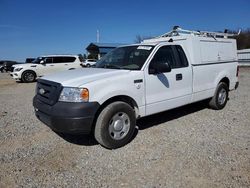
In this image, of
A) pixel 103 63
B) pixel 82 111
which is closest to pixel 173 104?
pixel 103 63

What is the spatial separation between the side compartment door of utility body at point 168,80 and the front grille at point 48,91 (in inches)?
66.4

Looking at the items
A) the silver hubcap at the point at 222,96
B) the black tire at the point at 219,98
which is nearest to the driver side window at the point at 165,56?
the black tire at the point at 219,98

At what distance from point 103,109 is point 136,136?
3.78 ft

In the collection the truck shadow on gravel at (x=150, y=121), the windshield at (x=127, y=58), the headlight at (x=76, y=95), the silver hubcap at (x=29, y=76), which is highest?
the windshield at (x=127, y=58)

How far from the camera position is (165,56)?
5336 millimetres

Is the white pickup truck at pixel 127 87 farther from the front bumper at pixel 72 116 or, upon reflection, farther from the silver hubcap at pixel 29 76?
the silver hubcap at pixel 29 76

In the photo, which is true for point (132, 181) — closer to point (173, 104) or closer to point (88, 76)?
point (88, 76)

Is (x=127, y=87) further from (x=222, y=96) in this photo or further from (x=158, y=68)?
(x=222, y=96)

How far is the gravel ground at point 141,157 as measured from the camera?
3387 millimetres

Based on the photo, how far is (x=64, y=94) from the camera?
158 inches

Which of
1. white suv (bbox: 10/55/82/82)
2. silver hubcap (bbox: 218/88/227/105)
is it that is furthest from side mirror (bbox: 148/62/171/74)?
white suv (bbox: 10/55/82/82)

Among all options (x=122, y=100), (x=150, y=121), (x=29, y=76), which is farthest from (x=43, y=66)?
(x=122, y=100)

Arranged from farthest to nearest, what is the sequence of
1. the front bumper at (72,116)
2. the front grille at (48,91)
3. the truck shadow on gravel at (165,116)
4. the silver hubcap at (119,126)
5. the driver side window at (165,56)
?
1. the truck shadow on gravel at (165,116)
2. the driver side window at (165,56)
3. the silver hubcap at (119,126)
4. the front grille at (48,91)
5. the front bumper at (72,116)

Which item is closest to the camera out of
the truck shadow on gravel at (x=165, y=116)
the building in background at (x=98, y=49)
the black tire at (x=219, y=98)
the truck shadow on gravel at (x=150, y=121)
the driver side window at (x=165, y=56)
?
the truck shadow on gravel at (x=150, y=121)
